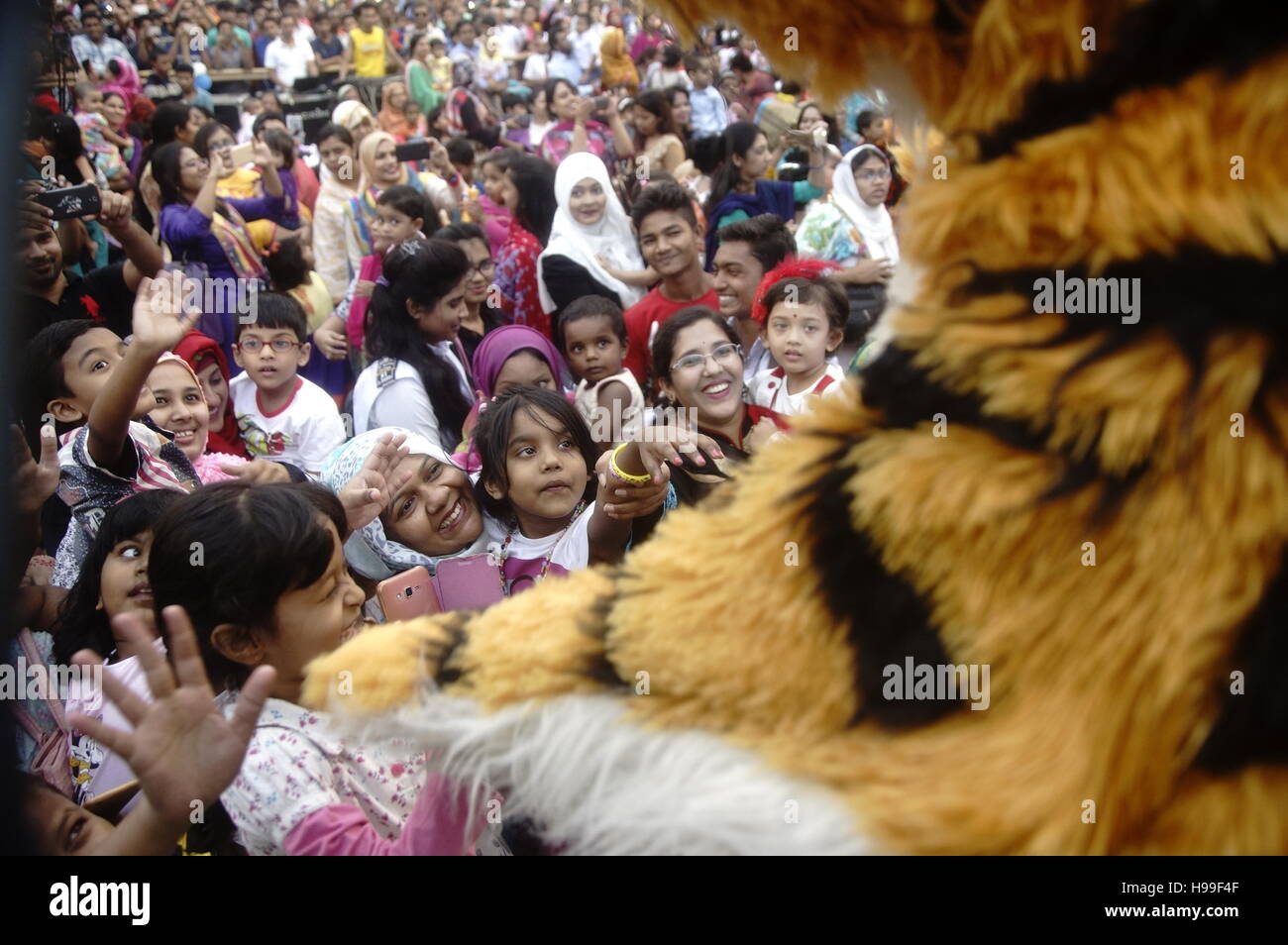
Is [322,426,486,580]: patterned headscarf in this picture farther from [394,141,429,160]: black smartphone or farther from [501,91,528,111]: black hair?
[501,91,528,111]: black hair

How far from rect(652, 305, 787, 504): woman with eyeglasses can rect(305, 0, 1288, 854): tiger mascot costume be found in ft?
6.70

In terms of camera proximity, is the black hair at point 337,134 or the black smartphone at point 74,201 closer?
the black smartphone at point 74,201

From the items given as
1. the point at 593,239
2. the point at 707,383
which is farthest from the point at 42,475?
the point at 593,239

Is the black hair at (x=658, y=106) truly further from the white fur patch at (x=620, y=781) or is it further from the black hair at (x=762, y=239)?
the white fur patch at (x=620, y=781)

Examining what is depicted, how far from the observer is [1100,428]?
76 centimetres

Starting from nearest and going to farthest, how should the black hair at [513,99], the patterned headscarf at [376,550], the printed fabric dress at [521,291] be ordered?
the patterned headscarf at [376,550]
the printed fabric dress at [521,291]
the black hair at [513,99]

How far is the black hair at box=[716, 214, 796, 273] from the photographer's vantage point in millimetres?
4305

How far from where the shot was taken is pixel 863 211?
16.6 ft

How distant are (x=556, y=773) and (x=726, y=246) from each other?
3.58m

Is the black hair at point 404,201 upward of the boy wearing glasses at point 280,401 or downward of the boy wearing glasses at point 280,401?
upward

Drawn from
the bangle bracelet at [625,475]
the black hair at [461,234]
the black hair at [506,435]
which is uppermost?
the black hair at [461,234]

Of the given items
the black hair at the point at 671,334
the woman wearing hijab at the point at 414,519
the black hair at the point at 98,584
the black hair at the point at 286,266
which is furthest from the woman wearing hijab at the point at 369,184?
the black hair at the point at 98,584

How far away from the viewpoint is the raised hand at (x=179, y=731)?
1.21 m
